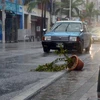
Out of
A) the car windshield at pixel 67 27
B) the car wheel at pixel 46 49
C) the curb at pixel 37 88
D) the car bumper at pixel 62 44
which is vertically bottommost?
the car wheel at pixel 46 49

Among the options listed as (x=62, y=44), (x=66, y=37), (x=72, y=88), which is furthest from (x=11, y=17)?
(x=72, y=88)

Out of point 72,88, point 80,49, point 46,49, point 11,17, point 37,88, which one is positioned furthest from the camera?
point 11,17

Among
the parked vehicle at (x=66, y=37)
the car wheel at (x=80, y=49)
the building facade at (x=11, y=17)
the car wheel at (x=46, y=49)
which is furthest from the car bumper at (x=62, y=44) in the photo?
the building facade at (x=11, y=17)

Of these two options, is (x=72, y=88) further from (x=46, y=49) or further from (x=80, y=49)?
(x=46, y=49)

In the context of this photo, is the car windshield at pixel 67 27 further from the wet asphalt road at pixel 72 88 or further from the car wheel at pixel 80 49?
the wet asphalt road at pixel 72 88

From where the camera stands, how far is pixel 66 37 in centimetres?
2011

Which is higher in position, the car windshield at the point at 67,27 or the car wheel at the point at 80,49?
the car windshield at the point at 67,27

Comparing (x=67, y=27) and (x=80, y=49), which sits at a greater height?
(x=67, y=27)

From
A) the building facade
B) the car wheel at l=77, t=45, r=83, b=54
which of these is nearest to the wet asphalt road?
the car wheel at l=77, t=45, r=83, b=54

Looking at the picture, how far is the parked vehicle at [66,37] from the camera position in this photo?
795 inches

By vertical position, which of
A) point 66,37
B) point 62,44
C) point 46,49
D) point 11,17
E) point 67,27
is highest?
point 11,17

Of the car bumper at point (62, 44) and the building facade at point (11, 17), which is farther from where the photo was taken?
the building facade at point (11, 17)

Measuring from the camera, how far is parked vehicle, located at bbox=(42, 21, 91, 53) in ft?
66.3

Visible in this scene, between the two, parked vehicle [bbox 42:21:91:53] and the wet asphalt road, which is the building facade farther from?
the wet asphalt road
